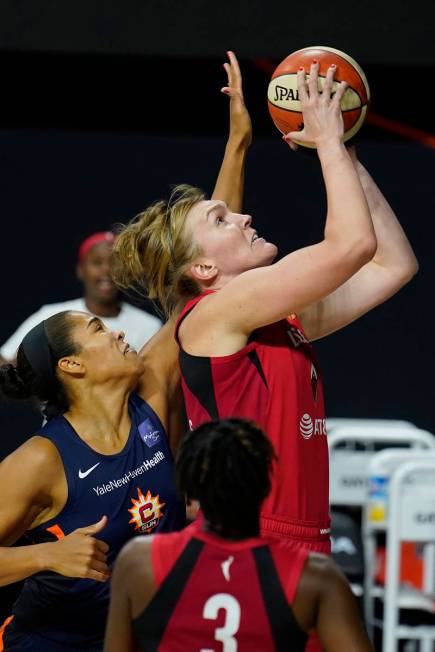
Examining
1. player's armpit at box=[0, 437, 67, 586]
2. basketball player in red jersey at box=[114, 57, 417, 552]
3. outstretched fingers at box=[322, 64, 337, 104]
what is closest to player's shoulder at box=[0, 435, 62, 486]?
player's armpit at box=[0, 437, 67, 586]

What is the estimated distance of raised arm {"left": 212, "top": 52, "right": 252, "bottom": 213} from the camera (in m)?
3.38

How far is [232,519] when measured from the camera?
6.83 feet

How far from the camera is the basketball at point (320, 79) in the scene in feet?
9.21

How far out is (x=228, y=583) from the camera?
2.06 meters

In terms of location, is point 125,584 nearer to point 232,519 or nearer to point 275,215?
point 232,519

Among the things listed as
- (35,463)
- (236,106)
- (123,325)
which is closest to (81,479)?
(35,463)

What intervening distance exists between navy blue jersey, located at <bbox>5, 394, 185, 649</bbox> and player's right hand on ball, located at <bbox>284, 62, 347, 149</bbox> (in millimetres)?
896

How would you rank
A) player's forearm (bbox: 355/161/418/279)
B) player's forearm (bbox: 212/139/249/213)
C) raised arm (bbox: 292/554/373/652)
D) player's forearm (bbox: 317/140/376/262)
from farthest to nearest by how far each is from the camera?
player's forearm (bbox: 212/139/249/213), player's forearm (bbox: 355/161/418/279), player's forearm (bbox: 317/140/376/262), raised arm (bbox: 292/554/373/652)

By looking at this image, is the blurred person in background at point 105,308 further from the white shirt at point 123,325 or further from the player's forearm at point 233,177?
the player's forearm at point 233,177

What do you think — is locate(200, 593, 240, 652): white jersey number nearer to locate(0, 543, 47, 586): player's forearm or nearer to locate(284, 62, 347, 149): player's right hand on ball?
locate(0, 543, 47, 586): player's forearm

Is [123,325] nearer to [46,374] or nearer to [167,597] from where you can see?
[46,374]

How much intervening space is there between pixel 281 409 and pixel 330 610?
2.04ft

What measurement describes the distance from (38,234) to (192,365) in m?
3.74

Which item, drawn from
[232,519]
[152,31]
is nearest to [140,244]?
[232,519]
